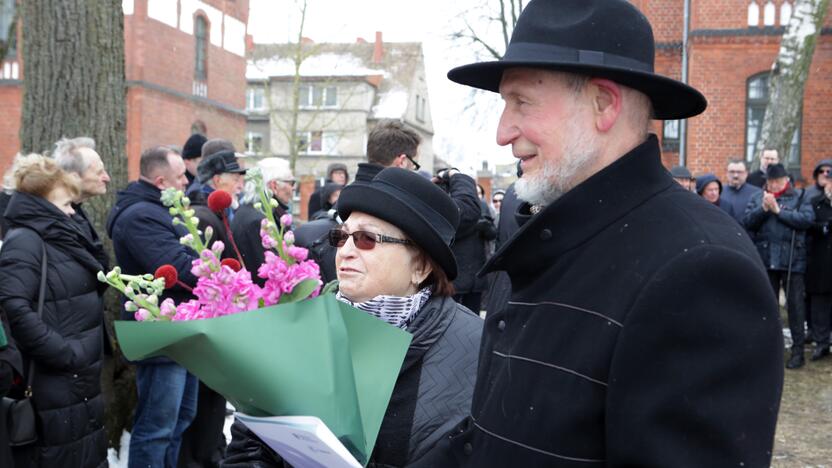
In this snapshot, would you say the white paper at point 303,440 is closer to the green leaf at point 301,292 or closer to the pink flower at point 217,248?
the green leaf at point 301,292

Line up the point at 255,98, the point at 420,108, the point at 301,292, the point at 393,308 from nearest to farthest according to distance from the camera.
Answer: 1. the point at 301,292
2. the point at 393,308
3. the point at 255,98
4. the point at 420,108

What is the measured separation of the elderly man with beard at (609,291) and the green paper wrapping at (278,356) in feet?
0.94

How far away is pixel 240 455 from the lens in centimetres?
269

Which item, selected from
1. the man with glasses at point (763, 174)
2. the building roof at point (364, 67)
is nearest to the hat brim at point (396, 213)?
the man with glasses at point (763, 174)

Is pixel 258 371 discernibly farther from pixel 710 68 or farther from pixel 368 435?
pixel 710 68

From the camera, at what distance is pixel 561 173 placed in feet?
6.38

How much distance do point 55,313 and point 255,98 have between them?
51.0 m

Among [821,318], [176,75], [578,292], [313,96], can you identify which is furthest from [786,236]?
[313,96]

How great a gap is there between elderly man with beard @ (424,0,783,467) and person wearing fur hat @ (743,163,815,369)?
26.4ft

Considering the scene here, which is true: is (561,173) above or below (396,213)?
above

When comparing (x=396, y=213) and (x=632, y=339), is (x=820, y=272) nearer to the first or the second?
(x=396, y=213)

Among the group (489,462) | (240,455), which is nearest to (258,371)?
(489,462)

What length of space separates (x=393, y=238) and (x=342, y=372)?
1.01 metres

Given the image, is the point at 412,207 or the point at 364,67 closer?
the point at 412,207
